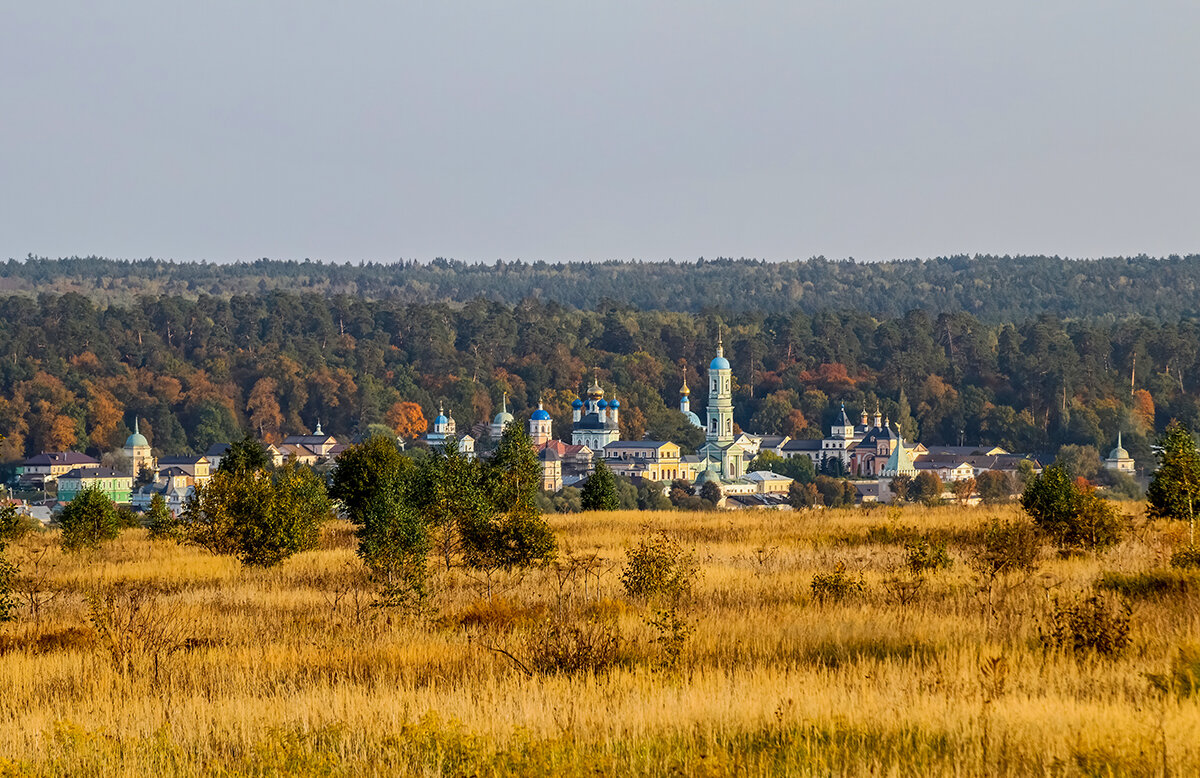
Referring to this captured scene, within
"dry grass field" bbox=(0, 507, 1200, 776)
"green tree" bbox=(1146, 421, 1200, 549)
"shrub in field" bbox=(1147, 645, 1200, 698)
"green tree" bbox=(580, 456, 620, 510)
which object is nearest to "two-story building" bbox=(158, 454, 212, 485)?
"green tree" bbox=(580, 456, 620, 510)

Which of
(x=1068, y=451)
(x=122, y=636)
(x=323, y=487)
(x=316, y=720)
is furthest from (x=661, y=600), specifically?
(x=1068, y=451)

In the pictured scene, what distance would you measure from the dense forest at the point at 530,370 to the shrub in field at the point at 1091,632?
12717 centimetres

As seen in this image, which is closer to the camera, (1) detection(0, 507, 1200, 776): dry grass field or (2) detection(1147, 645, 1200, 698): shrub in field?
(1) detection(0, 507, 1200, 776): dry grass field

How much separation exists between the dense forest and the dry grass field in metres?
124

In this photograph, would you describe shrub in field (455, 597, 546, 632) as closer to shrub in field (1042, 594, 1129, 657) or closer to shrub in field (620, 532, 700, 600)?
shrub in field (620, 532, 700, 600)

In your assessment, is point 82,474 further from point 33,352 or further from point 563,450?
point 563,450

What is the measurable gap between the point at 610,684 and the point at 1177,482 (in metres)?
13.8

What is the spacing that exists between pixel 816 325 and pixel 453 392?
45297 mm

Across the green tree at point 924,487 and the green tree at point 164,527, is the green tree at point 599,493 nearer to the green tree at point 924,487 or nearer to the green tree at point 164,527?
the green tree at point 164,527

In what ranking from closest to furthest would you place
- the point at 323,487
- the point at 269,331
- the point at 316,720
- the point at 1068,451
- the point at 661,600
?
the point at 316,720, the point at 661,600, the point at 323,487, the point at 1068,451, the point at 269,331

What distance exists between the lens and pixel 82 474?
5458 inches

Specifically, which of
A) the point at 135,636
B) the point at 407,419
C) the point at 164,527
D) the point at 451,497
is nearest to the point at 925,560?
the point at 451,497

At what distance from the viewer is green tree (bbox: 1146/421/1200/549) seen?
73.3 feet

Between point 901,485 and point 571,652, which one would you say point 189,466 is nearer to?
point 901,485
